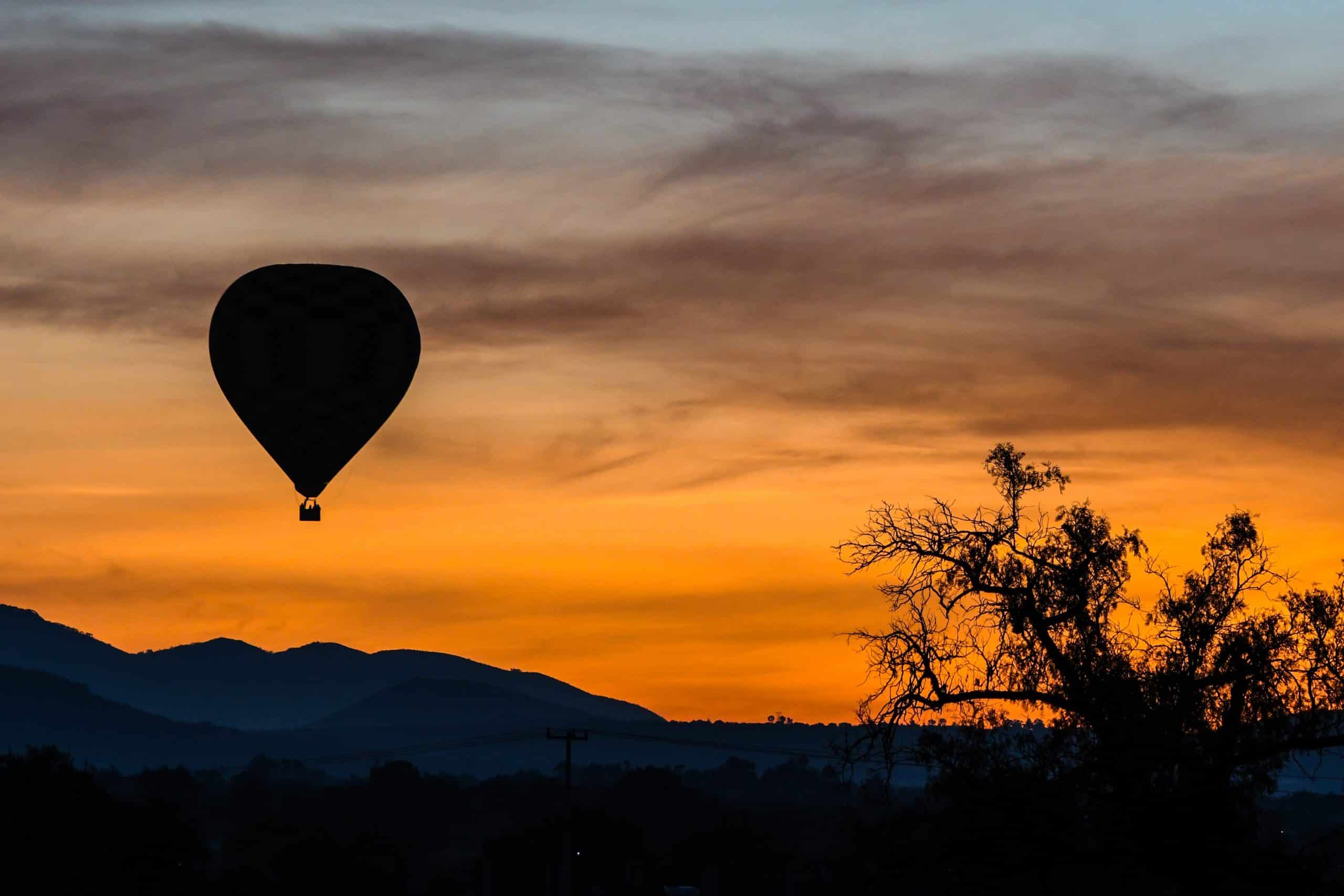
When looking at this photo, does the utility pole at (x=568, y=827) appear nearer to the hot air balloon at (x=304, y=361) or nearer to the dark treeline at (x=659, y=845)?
the dark treeline at (x=659, y=845)

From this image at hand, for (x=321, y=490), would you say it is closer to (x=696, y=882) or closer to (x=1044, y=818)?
(x=1044, y=818)

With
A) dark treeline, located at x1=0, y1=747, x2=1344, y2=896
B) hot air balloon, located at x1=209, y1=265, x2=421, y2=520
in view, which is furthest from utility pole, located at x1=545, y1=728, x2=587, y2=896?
hot air balloon, located at x1=209, y1=265, x2=421, y2=520

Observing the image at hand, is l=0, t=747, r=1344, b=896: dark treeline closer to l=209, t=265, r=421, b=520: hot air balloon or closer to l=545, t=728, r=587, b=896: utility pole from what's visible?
l=545, t=728, r=587, b=896: utility pole

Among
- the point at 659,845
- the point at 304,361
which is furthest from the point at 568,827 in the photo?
the point at 304,361

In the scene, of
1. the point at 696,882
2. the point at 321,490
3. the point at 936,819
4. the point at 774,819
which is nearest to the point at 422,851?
the point at 774,819

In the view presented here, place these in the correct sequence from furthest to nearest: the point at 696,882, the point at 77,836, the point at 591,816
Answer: the point at 591,816
the point at 696,882
the point at 77,836

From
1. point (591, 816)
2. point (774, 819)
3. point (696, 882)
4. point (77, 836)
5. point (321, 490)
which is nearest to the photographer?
point (321, 490)

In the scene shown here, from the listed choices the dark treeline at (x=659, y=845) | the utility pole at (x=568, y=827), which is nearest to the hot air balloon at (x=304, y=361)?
the dark treeline at (x=659, y=845)
